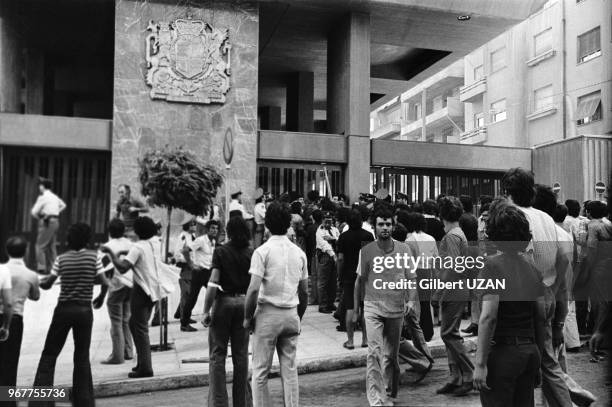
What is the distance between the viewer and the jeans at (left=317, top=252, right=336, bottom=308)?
8.60 metres

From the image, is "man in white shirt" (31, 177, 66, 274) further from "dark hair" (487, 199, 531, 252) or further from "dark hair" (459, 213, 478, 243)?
"dark hair" (459, 213, 478, 243)

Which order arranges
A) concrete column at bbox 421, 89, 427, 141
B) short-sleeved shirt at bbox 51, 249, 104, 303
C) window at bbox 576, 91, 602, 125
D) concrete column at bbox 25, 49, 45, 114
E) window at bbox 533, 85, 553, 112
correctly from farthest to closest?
concrete column at bbox 421, 89, 427, 141
window at bbox 533, 85, 553, 112
window at bbox 576, 91, 602, 125
concrete column at bbox 25, 49, 45, 114
short-sleeved shirt at bbox 51, 249, 104, 303

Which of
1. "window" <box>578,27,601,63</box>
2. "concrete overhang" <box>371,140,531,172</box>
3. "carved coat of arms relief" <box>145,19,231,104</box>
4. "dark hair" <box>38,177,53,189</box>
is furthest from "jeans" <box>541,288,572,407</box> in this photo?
"window" <box>578,27,601,63</box>

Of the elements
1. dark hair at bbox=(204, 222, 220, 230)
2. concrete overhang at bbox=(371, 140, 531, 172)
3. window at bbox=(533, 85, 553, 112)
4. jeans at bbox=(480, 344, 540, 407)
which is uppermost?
window at bbox=(533, 85, 553, 112)

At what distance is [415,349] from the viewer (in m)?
5.27

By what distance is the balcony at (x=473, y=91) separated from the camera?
88.3 ft

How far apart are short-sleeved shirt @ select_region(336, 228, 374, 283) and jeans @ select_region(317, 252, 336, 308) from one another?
218 cm

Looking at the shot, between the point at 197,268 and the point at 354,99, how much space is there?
779cm

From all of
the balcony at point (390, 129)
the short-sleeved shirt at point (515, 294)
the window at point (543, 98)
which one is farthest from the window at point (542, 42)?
the short-sleeved shirt at point (515, 294)

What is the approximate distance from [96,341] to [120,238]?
8.79 ft

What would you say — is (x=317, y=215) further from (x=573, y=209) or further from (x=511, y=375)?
(x=511, y=375)

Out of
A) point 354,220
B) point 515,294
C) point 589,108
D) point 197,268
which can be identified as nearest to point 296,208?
point 197,268

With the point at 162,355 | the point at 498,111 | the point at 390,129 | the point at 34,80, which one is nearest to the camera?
the point at 162,355

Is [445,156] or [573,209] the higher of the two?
[445,156]
